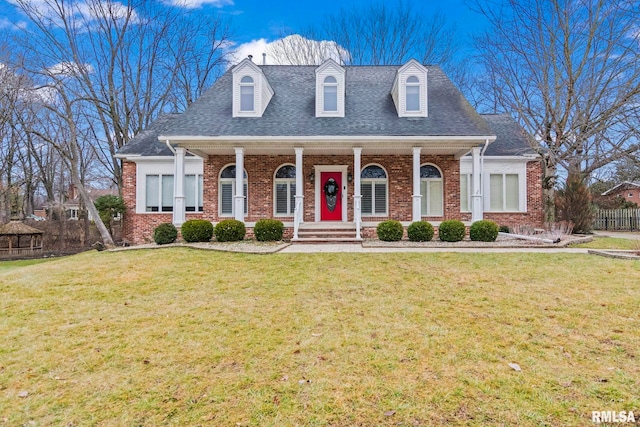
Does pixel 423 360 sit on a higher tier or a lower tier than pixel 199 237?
lower

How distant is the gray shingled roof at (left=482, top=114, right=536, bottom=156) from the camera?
1451 centimetres

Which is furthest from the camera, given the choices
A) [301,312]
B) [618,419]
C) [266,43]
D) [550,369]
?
[266,43]

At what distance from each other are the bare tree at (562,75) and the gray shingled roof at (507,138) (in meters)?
0.45

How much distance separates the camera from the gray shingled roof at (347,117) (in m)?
12.2

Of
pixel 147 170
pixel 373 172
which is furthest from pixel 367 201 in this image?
pixel 147 170

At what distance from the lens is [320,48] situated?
80.7ft

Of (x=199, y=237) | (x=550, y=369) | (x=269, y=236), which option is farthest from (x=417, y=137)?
(x=550, y=369)

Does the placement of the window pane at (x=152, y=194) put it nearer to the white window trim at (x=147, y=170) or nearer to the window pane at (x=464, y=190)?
the white window trim at (x=147, y=170)

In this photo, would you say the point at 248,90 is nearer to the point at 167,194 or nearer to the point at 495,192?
the point at 167,194

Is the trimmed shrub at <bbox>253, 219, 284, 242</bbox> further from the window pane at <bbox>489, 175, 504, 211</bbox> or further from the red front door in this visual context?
the window pane at <bbox>489, 175, 504, 211</bbox>

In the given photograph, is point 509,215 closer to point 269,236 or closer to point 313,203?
point 313,203

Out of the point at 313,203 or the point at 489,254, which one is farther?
the point at 313,203

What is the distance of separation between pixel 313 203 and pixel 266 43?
1495 cm

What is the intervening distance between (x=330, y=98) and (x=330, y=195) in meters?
3.78
